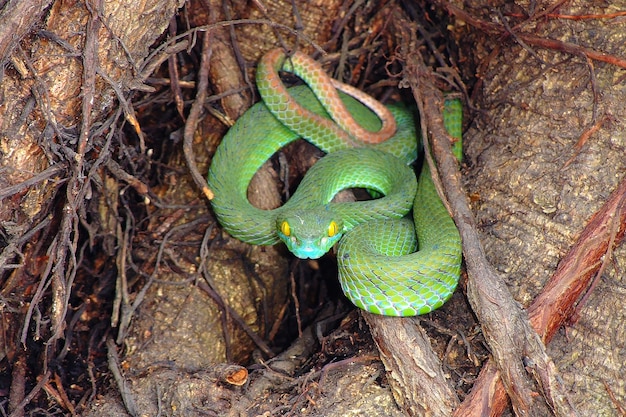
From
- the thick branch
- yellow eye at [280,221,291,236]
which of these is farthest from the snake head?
the thick branch

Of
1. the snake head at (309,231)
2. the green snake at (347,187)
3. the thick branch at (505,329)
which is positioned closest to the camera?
the thick branch at (505,329)

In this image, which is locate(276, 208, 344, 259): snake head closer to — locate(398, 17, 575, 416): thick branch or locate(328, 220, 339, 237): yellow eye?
locate(328, 220, 339, 237): yellow eye

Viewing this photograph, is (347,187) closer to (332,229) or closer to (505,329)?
(332,229)

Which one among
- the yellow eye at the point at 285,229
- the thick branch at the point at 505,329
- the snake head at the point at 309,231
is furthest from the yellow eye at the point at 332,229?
the thick branch at the point at 505,329

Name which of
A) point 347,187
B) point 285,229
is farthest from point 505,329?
point 347,187

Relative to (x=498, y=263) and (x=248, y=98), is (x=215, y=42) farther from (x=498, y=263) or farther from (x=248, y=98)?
(x=498, y=263)

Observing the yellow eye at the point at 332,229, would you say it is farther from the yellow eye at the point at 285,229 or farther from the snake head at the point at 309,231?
the yellow eye at the point at 285,229

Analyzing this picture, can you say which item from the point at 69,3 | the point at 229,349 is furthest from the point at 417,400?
the point at 69,3
